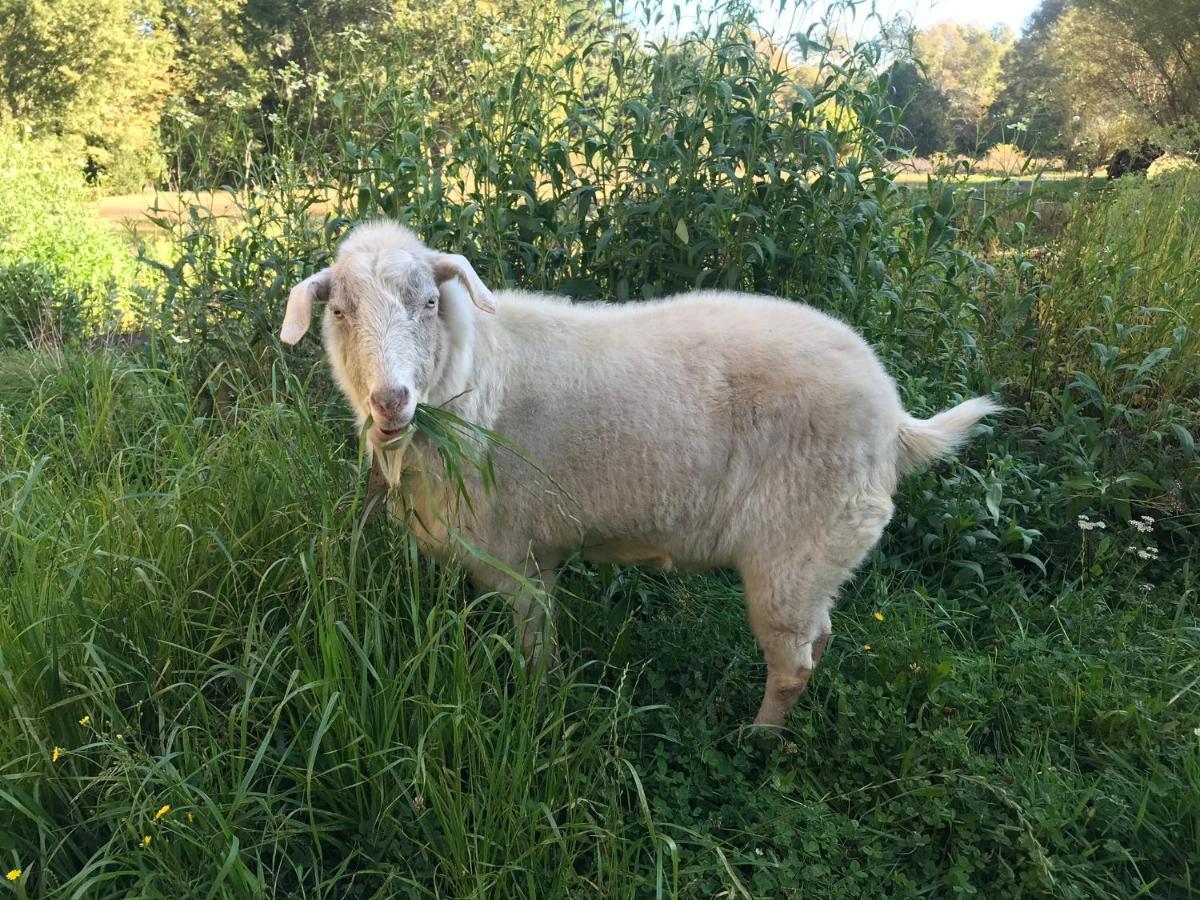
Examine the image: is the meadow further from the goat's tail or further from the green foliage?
the green foliage

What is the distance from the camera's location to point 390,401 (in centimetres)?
206

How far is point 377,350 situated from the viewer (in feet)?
7.04

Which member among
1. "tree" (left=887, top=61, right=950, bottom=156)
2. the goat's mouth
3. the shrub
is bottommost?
the shrub

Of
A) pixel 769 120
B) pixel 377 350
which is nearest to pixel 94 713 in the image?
pixel 377 350

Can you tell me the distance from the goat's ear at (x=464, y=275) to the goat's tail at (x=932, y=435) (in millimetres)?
1497

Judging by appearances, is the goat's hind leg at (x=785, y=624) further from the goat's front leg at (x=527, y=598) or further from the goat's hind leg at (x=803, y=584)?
the goat's front leg at (x=527, y=598)

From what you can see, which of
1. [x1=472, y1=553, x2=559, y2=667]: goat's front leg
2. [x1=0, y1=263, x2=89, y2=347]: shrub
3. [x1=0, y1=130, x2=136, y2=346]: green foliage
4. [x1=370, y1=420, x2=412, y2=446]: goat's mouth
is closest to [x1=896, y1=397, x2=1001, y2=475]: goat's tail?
[x1=472, y1=553, x2=559, y2=667]: goat's front leg

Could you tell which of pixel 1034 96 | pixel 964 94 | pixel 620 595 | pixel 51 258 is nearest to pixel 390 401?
pixel 620 595

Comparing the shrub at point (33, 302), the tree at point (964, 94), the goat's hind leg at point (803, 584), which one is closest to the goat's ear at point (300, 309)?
the goat's hind leg at point (803, 584)

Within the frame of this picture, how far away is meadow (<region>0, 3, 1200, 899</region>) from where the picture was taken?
6.47 ft

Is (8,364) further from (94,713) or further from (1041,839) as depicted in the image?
(1041,839)

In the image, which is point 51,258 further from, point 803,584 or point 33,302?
point 803,584

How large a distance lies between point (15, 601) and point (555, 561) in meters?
1.67

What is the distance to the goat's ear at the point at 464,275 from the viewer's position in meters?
2.38
